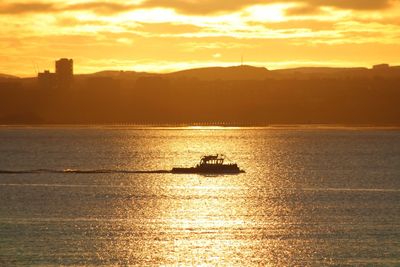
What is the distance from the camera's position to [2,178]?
170m

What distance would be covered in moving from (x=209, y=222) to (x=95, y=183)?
53417 mm

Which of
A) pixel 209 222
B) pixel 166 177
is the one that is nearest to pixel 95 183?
pixel 166 177

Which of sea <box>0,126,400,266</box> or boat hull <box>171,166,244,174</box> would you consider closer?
sea <box>0,126,400,266</box>

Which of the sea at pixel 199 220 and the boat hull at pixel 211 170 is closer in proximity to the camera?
the sea at pixel 199 220

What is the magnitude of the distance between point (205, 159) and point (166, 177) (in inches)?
509

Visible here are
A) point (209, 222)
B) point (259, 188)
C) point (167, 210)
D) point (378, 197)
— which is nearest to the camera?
point (209, 222)

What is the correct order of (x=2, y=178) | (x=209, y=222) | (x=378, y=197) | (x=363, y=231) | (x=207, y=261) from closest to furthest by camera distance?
1. (x=207, y=261)
2. (x=363, y=231)
3. (x=209, y=222)
4. (x=378, y=197)
5. (x=2, y=178)

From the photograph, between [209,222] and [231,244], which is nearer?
[231,244]

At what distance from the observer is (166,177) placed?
17212 centimetres

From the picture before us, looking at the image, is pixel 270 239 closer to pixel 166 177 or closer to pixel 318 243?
pixel 318 243

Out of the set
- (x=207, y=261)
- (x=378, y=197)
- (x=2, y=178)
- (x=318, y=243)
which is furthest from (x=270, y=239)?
(x=2, y=178)

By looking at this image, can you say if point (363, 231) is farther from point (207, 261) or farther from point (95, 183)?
point (95, 183)

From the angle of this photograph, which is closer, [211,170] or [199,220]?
[199,220]

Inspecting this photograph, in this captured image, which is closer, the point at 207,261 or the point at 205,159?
the point at 207,261
